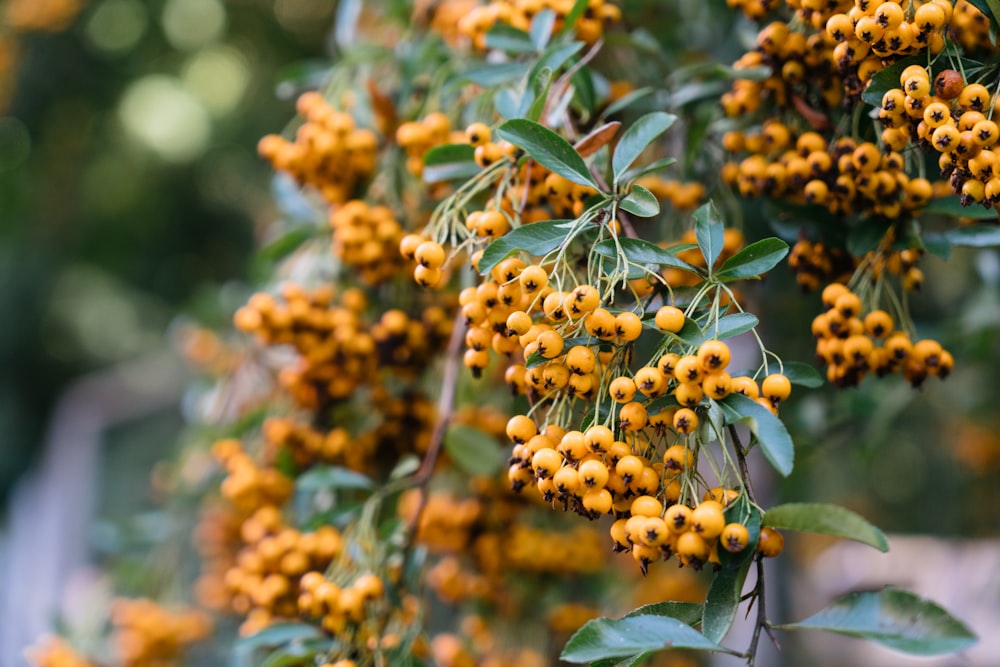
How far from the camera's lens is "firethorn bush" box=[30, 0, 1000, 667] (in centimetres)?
89

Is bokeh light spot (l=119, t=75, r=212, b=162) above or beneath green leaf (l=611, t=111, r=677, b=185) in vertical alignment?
beneath

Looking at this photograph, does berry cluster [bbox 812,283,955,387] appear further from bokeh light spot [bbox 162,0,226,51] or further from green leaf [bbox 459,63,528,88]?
bokeh light spot [bbox 162,0,226,51]

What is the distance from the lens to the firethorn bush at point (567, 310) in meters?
0.89

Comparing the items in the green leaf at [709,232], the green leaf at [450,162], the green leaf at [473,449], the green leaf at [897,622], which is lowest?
the green leaf at [473,449]

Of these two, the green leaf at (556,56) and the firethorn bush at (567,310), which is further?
the green leaf at (556,56)

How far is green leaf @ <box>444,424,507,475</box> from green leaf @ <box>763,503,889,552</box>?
675mm

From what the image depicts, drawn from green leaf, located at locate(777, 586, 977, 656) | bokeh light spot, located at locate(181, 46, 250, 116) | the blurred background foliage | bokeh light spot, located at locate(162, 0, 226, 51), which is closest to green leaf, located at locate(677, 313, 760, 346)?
green leaf, located at locate(777, 586, 977, 656)

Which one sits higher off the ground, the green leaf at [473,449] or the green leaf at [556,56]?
the green leaf at [556,56]

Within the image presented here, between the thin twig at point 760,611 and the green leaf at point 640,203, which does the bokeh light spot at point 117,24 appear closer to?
the green leaf at point 640,203

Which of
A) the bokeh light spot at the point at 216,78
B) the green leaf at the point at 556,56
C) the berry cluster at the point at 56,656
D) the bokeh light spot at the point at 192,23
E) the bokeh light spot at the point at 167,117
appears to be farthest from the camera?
the bokeh light spot at the point at 167,117

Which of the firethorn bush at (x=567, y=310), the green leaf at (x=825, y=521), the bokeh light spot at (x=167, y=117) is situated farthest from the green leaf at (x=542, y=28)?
the bokeh light spot at (x=167, y=117)

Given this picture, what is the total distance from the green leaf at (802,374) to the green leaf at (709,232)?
178 millimetres

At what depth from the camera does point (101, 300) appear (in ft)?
24.1

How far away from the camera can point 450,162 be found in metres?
1.24
